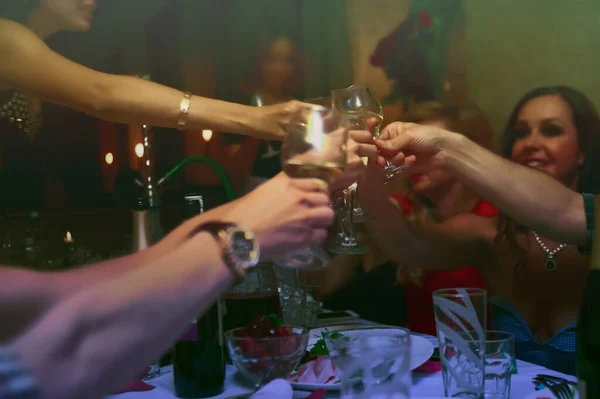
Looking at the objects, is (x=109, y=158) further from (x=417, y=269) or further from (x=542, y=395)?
(x=542, y=395)

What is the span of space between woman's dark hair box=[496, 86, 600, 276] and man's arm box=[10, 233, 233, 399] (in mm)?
1285

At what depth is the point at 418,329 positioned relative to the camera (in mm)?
1562

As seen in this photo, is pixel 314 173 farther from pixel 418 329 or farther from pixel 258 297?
pixel 418 329

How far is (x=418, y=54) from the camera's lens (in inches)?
64.2

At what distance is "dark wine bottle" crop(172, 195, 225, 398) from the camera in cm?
74

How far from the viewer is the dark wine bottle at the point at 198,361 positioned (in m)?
0.74

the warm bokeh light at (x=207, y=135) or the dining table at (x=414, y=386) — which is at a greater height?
the warm bokeh light at (x=207, y=135)

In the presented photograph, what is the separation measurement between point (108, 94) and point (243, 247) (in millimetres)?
1010

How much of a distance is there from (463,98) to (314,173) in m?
1.20

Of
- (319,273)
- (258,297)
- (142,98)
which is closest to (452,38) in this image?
(319,273)

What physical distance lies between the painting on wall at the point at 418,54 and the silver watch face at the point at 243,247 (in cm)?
125

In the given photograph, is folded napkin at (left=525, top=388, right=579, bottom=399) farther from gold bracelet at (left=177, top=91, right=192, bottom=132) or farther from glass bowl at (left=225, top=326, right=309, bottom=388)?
gold bracelet at (left=177, top=91, right=192, bottom=132)

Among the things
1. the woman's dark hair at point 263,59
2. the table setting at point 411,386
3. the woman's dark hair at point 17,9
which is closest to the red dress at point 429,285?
the woman's dark hair at point 263,59

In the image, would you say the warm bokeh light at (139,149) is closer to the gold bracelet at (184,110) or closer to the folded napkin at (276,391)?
the gold bracelet at (184,110)
